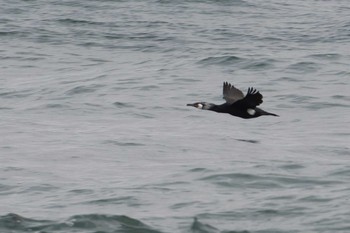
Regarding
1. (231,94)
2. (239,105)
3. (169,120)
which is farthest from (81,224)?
(169,120)

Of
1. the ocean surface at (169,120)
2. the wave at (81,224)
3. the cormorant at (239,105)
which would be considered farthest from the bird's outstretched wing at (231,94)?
the wave at (81,224)

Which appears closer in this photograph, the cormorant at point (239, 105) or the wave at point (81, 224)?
the wave at point (81, 224)

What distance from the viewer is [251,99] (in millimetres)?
14242

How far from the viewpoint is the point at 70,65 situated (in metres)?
22.2

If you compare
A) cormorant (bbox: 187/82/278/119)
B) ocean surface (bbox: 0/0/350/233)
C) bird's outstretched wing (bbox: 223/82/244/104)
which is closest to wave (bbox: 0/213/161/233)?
ocean surface (bbox: 0/0/350/233)

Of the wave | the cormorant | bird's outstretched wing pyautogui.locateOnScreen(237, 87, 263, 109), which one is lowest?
the wave

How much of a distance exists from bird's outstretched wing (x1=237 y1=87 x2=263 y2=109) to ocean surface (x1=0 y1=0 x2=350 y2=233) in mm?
583

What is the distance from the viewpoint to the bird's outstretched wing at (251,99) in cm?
1395

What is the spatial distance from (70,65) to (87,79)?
6.10ft

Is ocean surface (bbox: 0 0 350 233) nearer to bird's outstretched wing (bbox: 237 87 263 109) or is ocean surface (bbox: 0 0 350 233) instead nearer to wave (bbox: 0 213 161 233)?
wave (bbox: 0 213 161 233)

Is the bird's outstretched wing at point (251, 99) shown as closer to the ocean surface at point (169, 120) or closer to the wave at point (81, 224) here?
the ocean surface at point (169, 120)

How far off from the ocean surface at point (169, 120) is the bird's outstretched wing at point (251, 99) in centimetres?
58

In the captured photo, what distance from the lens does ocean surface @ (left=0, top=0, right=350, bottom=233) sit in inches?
444

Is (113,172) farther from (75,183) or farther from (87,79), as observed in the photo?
(87,79)
